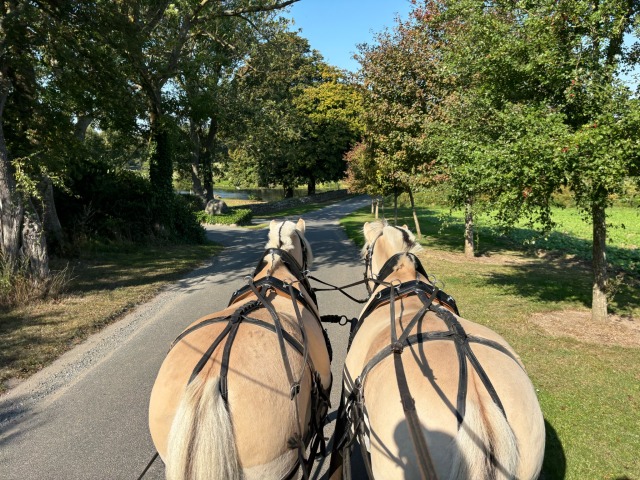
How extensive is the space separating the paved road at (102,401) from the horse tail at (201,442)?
1843 millimetres

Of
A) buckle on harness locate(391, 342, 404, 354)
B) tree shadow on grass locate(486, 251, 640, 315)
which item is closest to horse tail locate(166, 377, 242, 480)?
buckle on harness locate(391, 342, 404, 354)

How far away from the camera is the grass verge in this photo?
6.15 m

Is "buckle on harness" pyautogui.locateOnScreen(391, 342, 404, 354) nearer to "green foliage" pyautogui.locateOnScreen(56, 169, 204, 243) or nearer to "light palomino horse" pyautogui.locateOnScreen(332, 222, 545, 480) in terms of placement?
"light palomino horse" pyautogui.locateOnScreen(332, 222, 545, 480)

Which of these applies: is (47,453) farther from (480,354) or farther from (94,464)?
(480,354)

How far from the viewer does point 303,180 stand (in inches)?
1832

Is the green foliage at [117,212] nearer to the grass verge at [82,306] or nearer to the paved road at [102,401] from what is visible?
the grass verge at [82,306]

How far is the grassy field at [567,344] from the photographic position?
3.71 meters

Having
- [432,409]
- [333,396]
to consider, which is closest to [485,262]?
[333,396]

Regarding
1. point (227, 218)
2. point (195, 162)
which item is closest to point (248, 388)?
point (227, 218)

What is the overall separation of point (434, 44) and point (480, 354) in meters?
13.3

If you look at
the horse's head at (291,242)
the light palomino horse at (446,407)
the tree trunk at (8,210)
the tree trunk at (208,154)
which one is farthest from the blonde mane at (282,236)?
the tree trunk at (208,154)

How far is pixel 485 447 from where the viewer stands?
183 cm

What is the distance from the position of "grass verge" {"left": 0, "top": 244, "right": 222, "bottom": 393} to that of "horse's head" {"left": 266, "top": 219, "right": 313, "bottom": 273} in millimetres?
4207

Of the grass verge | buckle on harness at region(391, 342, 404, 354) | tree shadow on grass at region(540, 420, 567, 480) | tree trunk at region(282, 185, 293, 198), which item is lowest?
tree shadow on grass at region(540, 420, 567, 480)
